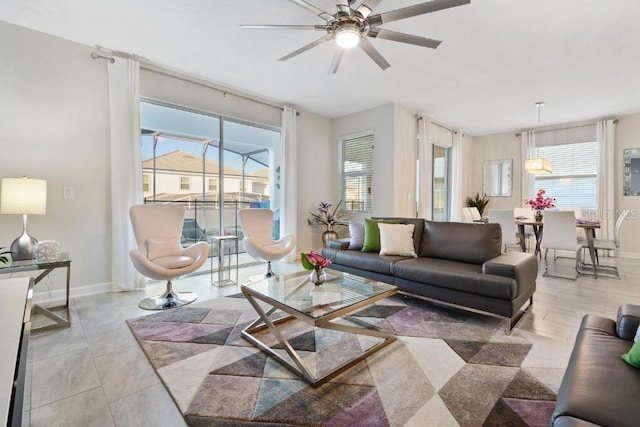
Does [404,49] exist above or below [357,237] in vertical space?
above

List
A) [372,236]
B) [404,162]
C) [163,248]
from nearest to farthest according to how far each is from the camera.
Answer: [163,248] → [372,236] → [404,162]

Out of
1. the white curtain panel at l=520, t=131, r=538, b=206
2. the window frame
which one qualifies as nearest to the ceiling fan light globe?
the window frame

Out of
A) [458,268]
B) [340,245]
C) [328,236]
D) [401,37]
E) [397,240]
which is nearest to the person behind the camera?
[401,37]

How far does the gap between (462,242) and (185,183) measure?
15.0 ft

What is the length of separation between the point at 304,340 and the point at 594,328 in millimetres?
1804

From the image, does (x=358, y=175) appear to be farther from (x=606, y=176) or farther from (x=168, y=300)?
(x=606, y=176)

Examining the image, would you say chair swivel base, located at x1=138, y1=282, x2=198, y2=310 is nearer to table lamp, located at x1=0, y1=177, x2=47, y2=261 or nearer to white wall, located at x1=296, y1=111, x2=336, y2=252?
table lamp, located at x1=0, y1=177, x2=47, y2=261

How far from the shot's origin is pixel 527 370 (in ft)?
6.26

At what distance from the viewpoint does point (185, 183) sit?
5289 mm

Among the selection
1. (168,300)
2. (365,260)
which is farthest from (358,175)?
(168,300)

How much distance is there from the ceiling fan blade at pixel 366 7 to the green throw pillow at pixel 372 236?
2343mm

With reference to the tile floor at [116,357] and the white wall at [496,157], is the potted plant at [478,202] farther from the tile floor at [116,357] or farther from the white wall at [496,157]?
the tile floor at [116,357]

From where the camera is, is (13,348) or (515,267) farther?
(515,267)

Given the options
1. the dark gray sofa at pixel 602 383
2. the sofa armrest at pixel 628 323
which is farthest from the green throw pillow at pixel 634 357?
the sofa armrest at pixel 628 323
